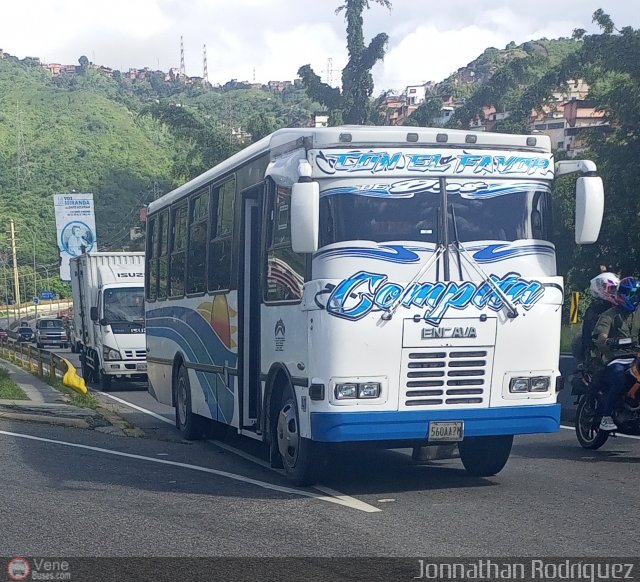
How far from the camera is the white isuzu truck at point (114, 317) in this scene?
2578cm

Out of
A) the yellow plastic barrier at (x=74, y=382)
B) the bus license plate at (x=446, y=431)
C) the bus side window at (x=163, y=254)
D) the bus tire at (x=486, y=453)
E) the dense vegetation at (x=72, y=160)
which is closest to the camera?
the bus license plate at (x=446, y=431)

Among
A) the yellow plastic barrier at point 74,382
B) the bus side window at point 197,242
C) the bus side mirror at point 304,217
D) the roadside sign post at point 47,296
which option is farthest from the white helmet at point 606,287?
the roadside sign post at point 47,296

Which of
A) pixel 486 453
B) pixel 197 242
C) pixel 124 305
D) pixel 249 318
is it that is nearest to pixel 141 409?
pixel 124 305

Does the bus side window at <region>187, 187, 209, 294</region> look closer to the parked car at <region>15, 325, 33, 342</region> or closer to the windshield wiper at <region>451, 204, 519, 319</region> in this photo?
the windshield wiper at <region>451, 204, 519, 319</region>

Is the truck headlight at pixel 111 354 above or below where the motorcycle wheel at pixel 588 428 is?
below

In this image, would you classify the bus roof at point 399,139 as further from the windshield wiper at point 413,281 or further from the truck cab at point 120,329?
the truck cab at point 120,329

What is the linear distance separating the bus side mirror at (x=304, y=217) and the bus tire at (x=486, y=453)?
2536 millimetres

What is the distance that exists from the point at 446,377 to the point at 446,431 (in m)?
0.45

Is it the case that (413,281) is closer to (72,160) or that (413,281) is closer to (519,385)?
(519,385)

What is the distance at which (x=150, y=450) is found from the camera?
1321 centimetres

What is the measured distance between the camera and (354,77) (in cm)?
Answer: 5200

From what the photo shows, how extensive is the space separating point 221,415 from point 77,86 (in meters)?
180

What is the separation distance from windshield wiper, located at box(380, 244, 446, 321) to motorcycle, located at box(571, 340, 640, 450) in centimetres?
311

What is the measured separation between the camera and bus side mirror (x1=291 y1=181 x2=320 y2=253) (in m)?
9.16
